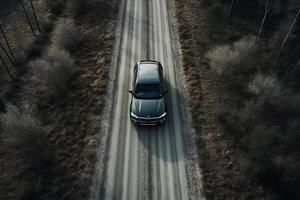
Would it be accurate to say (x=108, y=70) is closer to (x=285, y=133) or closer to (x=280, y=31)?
(x=285, y=133)

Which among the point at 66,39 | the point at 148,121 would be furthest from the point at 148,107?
the point at 66,39

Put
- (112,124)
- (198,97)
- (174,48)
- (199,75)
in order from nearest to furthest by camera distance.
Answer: (112,124)
(198,97)
(199,75)
(174,48)

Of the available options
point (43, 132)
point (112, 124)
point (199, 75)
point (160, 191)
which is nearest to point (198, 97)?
point (199, 75)

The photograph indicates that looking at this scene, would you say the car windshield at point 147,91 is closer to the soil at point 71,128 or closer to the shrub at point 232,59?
the soil at point 71,128

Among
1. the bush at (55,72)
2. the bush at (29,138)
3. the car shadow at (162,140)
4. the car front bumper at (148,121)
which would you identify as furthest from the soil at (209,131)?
the bush at (29,138)

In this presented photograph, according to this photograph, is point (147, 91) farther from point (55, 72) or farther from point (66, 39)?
point (66, 39)

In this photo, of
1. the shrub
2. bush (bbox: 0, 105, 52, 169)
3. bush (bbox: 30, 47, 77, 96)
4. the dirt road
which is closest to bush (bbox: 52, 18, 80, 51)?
bush (bbox: 30, 47, 77, 96)

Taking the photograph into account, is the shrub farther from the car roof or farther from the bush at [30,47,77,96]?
the bush at [30,47,77,96]
